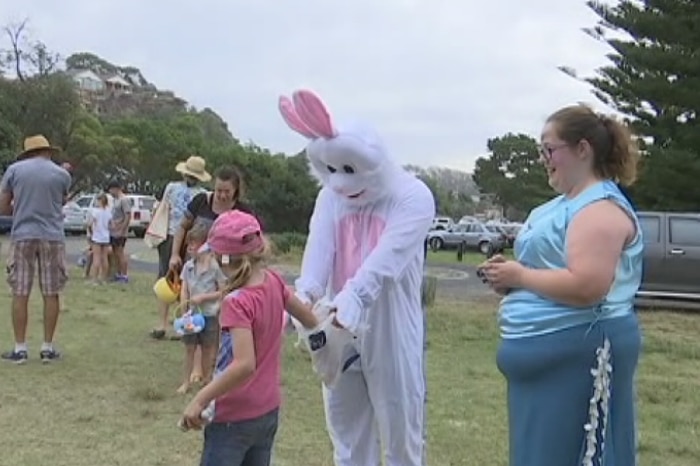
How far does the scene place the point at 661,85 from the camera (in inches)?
796

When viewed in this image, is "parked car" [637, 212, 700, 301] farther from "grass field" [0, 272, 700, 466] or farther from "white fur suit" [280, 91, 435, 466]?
"white fur suit" [280, 91, 435, 466]

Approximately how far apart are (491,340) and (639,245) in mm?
6110

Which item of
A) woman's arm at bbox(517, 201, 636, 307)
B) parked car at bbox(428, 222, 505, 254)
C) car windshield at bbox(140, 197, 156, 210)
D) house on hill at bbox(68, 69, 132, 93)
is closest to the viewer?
woman's arm at bbox(517, 201, 636, 307)

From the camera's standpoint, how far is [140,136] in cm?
4716

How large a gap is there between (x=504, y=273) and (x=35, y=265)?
459 centimetres

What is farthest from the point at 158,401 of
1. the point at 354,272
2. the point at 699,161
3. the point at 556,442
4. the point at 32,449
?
the point at 699,161

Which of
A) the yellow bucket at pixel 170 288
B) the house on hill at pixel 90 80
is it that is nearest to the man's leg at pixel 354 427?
the yellow bucket at pixel 170 288

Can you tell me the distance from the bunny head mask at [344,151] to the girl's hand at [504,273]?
0.91 m

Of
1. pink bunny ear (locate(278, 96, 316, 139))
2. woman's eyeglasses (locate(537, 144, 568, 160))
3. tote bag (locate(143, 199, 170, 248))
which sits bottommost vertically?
tote bag (locate(143, 199, 170, 248))

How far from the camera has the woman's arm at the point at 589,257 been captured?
257 centimetres

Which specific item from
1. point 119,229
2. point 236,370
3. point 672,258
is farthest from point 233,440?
point 672,258

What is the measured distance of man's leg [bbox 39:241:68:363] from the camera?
6.48 m

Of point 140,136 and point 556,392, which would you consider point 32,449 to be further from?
point 140,136

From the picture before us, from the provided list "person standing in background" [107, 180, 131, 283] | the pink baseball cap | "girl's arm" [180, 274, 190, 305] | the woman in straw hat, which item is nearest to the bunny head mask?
Answer: the pink baseball cap
